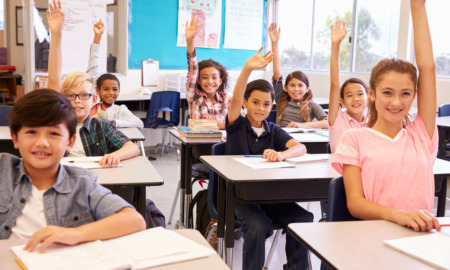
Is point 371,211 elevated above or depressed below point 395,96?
below

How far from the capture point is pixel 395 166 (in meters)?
1.57

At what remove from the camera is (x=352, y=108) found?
9.91ft

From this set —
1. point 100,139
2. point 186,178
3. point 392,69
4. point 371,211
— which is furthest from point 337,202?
point 186,178

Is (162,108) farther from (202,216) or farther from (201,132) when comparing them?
(202,216)

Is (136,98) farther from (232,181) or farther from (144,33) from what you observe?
(232,181)

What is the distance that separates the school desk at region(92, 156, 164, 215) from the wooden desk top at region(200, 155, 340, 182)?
0.99 ft

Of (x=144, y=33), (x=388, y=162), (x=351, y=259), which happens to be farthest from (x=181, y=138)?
(x=144, y=33)

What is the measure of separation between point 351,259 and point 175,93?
15.9ft

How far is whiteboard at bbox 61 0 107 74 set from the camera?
5.50 meters

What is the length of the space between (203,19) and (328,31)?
1805mm

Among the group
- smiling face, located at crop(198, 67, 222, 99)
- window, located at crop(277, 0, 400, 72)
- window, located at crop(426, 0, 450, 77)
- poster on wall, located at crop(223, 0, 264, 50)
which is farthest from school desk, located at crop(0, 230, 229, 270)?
poster on wall, located at crop(223, 0, 264, 50)

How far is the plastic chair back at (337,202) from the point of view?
5.17 feet

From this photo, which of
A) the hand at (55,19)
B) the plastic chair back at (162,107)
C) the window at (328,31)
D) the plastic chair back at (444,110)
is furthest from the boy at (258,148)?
the window at (328,31)

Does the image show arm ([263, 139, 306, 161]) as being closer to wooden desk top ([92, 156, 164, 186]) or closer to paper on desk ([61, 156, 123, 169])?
wooden desk top ([92, 156, 164, 186])
